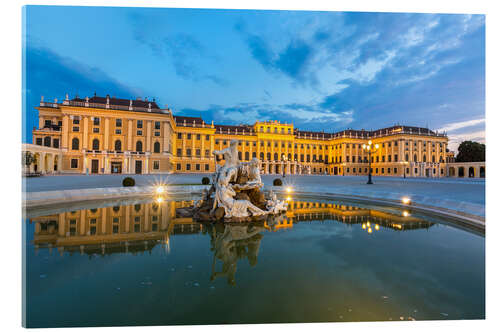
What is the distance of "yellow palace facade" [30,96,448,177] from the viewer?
34.1 meters

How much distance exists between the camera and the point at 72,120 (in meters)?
33.9

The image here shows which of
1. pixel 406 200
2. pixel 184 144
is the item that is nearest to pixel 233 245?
pixel 406 200

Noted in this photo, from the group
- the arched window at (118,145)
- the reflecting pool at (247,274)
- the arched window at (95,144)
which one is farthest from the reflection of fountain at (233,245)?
the arched window at (95,144)

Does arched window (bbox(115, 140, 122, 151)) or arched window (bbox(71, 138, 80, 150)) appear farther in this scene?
arched window (bbox(115, 140, 122, 151))

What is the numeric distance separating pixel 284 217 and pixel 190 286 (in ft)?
15.0

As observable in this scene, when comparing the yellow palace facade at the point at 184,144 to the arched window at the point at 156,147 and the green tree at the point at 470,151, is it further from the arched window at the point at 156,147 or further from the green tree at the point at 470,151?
the green tree at the point at 470,151

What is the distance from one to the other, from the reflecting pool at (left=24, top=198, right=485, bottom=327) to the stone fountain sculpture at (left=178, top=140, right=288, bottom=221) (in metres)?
0.75

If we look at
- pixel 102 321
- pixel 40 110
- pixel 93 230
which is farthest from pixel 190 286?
pixel 40 110

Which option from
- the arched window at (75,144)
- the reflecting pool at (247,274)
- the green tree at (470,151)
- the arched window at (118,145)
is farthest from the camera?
the green tree at (470,151)

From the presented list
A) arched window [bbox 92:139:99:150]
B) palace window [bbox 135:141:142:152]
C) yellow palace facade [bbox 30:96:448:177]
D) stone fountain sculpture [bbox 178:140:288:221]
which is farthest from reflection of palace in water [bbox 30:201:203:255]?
arched window [bbox 92:139:99:150]

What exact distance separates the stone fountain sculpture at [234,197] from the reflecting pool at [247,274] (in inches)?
29.6

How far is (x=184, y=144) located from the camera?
50.9 metres

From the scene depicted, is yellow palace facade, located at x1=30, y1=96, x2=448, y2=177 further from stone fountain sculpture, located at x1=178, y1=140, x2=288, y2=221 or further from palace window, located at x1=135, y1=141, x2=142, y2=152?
stone fountain sculpture, located at x1=178, y1=140, x2=288, y2=221

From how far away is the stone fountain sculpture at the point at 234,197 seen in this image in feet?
21.1
